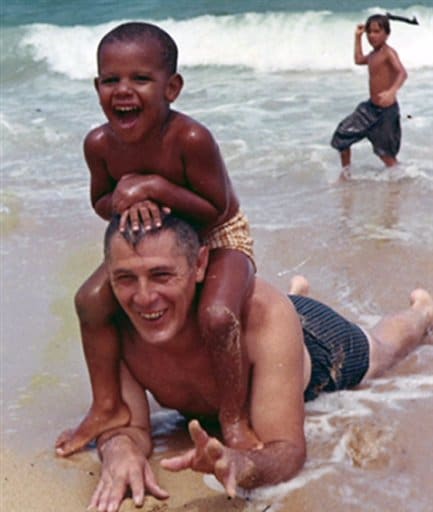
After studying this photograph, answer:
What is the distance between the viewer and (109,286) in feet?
9.46

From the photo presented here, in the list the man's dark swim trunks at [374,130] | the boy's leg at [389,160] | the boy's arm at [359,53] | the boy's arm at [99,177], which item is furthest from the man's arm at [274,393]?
the boy's arm at [359,53]

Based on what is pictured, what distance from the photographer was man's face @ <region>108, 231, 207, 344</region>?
266 centimetres

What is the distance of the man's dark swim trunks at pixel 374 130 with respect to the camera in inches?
294

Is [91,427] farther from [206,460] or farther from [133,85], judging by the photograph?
[133,85]

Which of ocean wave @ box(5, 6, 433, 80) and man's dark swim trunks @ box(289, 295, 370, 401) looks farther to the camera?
ocean wave @ box(5, 6, 433, 80)

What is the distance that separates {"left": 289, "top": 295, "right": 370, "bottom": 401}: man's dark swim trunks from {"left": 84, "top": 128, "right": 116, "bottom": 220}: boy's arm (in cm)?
87

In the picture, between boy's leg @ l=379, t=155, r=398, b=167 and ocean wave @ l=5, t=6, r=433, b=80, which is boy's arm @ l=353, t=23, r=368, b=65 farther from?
ocean wave @ l=5, t=6, r=433, b=80

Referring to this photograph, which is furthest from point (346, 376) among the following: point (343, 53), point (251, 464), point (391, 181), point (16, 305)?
point (343, 53)

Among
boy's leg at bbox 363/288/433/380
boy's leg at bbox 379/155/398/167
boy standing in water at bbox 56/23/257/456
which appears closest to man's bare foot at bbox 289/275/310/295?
boy's leg at bbox 363/288/433/380

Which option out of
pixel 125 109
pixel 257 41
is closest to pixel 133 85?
pixel 125 109

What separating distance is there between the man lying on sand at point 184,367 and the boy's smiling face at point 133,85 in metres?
0.29

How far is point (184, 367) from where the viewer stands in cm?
295

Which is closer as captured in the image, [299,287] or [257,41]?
[299,287]

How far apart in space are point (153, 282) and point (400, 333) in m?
1.48
